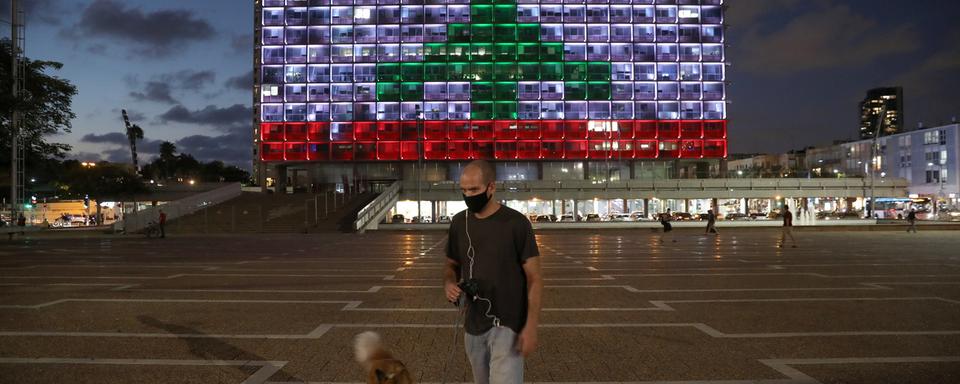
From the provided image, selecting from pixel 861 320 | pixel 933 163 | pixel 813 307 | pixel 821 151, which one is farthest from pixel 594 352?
pixel 821 151

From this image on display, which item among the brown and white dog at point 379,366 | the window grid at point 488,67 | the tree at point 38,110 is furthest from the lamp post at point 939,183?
the brown and white dog at point 379,366

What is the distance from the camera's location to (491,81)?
296 ft

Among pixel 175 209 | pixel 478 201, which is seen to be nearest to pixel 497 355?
pixel 478 201

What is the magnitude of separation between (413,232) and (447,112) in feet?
152

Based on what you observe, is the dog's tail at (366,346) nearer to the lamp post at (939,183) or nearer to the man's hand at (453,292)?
the man's hand at (453,292)

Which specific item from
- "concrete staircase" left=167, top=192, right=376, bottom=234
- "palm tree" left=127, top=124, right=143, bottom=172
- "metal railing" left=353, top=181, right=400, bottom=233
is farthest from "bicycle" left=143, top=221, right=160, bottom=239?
"palm tree" left=127, top=124, right=143, bottom=172

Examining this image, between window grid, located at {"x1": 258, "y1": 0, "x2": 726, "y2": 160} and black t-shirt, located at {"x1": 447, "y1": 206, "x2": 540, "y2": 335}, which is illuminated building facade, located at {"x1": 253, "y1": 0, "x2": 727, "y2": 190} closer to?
window grid, located at {"x1": 258, "y1": 0, "x2": 726, "y2": 160}

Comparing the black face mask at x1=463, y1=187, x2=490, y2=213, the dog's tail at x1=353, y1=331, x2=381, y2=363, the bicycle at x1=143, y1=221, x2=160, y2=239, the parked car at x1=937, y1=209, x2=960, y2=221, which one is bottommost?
the parked car at x1=937, y1=209, x2=960, y2=221

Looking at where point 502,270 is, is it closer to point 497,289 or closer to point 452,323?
point 497,289

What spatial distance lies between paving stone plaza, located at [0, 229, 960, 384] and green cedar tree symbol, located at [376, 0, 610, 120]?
242ft

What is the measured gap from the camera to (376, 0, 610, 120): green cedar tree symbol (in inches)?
3535

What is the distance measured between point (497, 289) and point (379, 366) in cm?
80

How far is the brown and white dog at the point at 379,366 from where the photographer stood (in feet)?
12.4

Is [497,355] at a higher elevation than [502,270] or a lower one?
lower
